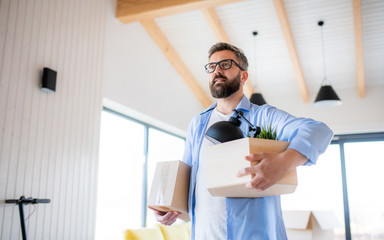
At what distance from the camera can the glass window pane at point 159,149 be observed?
212 inches

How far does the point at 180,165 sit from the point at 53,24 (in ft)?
8.21

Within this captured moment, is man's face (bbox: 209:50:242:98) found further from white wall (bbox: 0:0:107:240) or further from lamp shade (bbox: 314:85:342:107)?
lamp shade (bbox: 314:85:342:107)

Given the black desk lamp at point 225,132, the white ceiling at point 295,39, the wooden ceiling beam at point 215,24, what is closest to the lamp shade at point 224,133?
the black desk lamp at point 225,132

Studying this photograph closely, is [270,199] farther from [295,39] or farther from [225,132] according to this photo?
[295,39]

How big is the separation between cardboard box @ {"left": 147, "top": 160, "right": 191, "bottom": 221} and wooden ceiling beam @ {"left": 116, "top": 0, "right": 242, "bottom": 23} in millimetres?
3220

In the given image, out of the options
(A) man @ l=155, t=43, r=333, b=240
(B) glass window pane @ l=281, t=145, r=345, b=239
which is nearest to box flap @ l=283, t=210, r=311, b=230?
(B) glass window pane @ l=281, t=145, r=345, b=239

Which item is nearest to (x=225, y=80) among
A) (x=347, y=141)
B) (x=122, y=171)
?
(x=122, y=171)

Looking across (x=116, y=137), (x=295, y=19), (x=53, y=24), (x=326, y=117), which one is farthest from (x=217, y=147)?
(x=326, y=117)

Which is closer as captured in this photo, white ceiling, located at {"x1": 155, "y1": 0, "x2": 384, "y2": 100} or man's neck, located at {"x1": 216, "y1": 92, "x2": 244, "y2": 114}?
man's neck, located at {"x1": 216, "y1": 92, "x2": 244, "y2": 114}

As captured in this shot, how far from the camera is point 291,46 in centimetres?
525

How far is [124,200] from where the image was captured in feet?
15.4

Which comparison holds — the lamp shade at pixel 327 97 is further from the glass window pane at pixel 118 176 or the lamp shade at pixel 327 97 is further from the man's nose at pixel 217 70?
the man's nose at pixel 217 70

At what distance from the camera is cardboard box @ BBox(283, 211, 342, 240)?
4.27 metres

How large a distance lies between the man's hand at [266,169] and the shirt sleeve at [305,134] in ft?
0.23
